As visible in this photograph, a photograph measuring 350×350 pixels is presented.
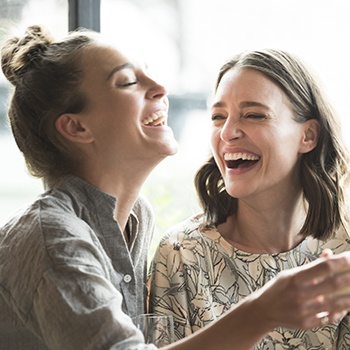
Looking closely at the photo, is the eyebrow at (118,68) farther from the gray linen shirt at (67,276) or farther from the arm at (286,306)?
the arm at (286,306)

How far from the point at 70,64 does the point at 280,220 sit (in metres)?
0.73

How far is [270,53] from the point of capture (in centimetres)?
212

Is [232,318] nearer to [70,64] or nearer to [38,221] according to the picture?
[38,221]

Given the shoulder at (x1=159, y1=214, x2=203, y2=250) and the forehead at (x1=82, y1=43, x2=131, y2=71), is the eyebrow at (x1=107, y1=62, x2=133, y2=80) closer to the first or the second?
the forehead at (x1=82, y1=43, x2=131, y2=71)

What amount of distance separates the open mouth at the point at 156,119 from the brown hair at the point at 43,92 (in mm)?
154

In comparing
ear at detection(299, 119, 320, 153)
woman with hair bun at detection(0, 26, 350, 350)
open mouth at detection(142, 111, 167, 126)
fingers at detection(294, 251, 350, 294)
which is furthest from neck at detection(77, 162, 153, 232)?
fingers at detection(294, 251, 350, 294)

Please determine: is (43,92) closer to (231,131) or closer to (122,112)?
(122,112)

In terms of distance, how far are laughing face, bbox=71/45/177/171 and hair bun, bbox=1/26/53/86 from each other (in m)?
0.12

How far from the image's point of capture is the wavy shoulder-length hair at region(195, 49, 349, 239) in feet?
6.92

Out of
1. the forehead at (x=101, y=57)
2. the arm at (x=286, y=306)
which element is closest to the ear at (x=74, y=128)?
the forehead at (x=101, y=57)

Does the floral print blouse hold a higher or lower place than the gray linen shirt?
lower

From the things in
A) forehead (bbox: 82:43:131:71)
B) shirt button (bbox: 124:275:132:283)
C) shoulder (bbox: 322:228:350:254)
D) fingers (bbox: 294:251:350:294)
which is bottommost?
shoulder (bbox: 322:228:350:254)

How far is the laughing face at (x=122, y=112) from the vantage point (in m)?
1.85

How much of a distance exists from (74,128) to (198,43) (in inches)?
35.2
